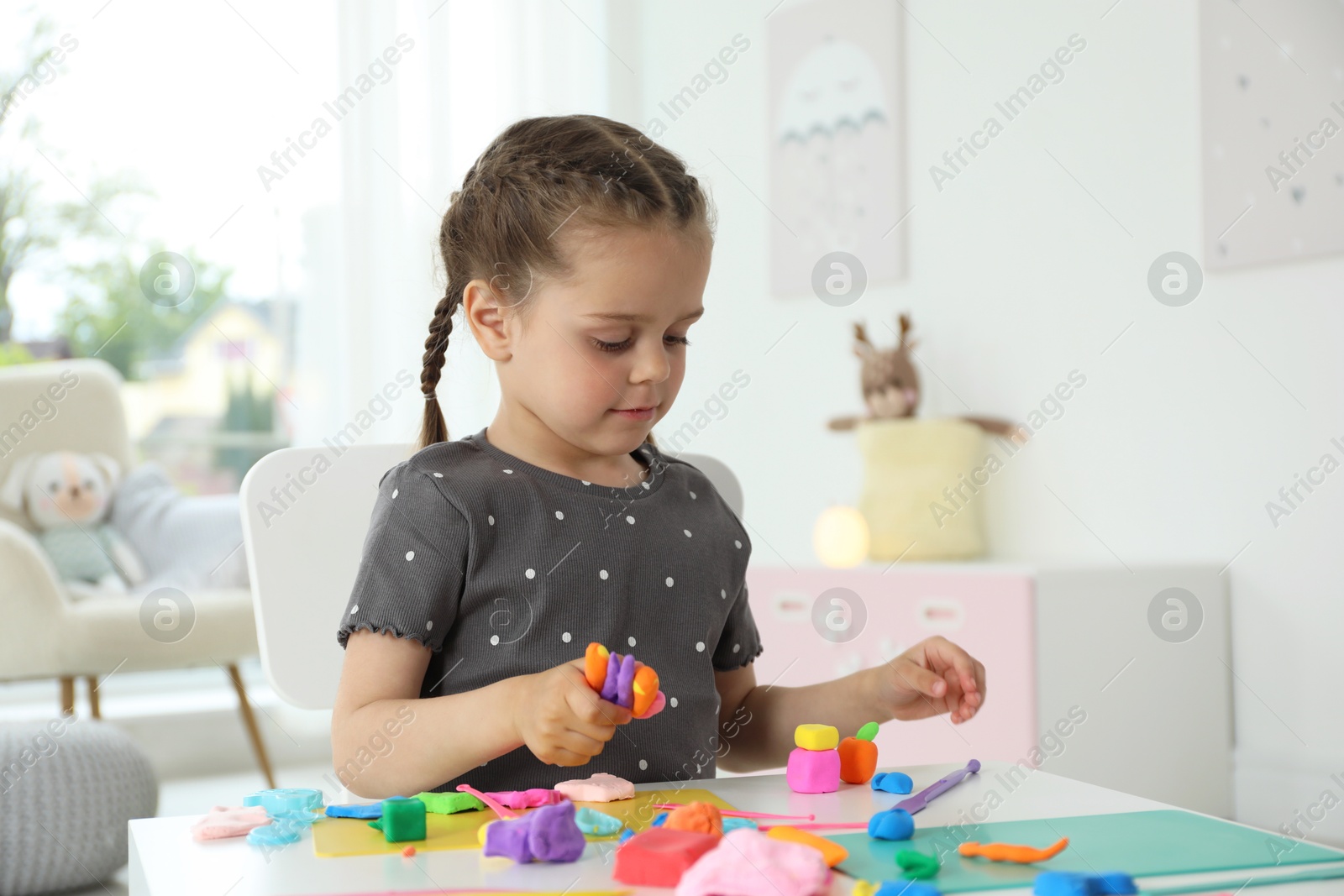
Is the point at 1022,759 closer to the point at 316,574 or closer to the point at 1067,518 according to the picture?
the point at 1067,518

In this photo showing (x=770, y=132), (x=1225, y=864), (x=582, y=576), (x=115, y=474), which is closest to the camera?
(x=1225, y=864)

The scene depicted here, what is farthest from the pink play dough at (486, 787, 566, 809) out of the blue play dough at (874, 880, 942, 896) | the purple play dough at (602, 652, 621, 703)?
the blue play dough at (874, 880, 942, 896)

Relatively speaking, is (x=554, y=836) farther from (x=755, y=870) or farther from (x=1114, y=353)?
(x=1114, y=353)

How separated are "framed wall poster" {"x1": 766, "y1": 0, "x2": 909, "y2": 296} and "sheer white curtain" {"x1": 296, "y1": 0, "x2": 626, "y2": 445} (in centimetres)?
81

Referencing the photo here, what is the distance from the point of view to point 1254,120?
6.57ft

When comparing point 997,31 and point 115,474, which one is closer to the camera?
point 997,31

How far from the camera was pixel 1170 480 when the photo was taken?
215 centimetres

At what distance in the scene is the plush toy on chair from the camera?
8.87 feet

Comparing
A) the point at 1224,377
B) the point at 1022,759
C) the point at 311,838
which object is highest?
the point at 1224,377

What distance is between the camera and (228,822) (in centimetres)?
60

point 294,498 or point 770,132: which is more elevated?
point 770,132

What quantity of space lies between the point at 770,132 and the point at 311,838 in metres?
2.63

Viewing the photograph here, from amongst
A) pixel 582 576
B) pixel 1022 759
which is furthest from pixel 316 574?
pixel 1022 759

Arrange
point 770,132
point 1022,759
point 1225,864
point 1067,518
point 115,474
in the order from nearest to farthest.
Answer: point 1225,864
point 1022,759
point 1067,518
point 115,474
point 770,132
